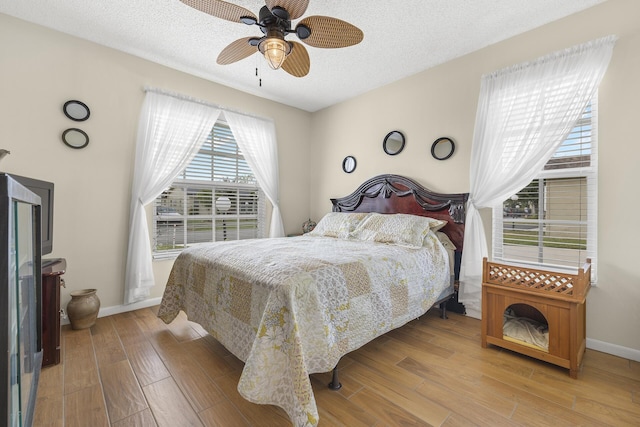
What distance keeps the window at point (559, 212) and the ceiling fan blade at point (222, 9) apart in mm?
2732

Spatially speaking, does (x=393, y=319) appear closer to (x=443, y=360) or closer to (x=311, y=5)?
(x=443, y=360)

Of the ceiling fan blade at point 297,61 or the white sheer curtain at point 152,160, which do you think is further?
the white sheer curtain at point 152,160

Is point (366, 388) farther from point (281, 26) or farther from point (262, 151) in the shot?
point (262, 151)

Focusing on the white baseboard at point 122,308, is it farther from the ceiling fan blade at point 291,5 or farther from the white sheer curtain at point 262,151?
the ceiling fan blade at point 291,5

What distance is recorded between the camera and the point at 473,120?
2998 mm

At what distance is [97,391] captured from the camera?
69.2 inches

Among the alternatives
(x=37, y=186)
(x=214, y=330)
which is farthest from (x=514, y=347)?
(x=37, y=186)

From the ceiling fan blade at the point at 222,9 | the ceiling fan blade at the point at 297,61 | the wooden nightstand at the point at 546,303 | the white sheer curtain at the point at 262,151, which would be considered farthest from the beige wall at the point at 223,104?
the ceiling fan blade at the point at 222,9

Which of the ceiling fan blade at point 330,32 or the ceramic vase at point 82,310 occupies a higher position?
the ceiling fan blade at point 330,32

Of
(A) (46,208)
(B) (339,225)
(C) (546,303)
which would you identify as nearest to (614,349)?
(C) (546,303)

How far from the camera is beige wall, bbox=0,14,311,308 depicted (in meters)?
2.52

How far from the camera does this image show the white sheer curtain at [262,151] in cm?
393

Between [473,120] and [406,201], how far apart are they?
1113mm

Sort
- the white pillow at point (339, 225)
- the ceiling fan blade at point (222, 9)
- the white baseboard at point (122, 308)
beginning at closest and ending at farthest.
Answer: the ceiling fan blade at point (222, 9)
the white baseboard at point (122, 308)
the white pillow at point (339, 225)
